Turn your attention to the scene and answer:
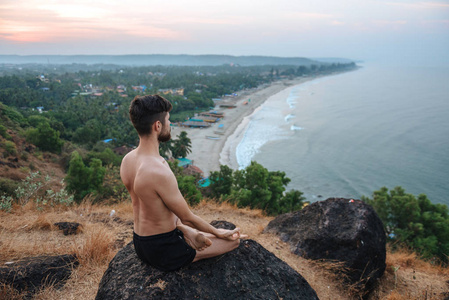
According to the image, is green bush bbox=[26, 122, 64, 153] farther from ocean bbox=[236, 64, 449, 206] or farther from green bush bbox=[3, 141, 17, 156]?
ocean bbox=[236, 64, 449, 206]

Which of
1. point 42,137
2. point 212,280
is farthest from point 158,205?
point 42,137

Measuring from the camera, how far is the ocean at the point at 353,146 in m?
27.2

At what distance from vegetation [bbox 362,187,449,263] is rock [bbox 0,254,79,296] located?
14.5 m

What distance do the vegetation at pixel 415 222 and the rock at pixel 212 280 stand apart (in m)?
12.8

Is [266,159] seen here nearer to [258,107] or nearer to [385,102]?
[258,107]

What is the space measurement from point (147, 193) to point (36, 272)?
2.50 metres

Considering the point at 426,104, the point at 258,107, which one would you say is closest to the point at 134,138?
the point at 258,107

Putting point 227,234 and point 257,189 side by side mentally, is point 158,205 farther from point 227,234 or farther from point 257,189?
point 257,189

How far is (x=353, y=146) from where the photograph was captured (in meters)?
37.6

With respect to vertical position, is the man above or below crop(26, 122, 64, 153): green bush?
above

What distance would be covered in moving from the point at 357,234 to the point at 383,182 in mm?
26026

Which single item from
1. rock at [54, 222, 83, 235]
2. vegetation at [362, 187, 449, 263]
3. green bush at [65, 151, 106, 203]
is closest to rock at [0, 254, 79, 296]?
rock at [54, 222, 83, 235]

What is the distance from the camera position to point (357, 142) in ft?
128

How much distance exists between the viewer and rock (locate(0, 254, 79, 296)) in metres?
3.61
